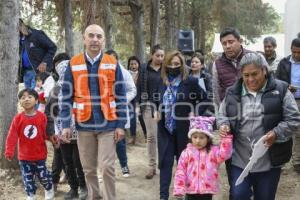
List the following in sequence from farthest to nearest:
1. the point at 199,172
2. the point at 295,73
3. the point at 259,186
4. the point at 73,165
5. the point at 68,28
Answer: the point at 68,28 → the point at 295,73 → the point at 73,165 → the point at 199,172 → the point at 259,186

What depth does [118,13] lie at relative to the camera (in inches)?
680

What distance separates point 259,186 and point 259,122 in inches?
23.4

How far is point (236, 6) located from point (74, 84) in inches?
827

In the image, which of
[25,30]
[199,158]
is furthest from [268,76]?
[25,30]

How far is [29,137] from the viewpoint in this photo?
5648 mm

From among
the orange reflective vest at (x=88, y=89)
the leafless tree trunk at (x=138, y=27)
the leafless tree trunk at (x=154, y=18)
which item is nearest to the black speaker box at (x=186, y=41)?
the leafless tree trunk at (x=154, y=18)

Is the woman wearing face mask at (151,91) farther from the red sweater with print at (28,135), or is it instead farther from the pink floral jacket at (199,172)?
the pink floral jacket at (199,172)

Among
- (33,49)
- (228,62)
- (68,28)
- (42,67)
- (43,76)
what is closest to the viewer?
(228,62)

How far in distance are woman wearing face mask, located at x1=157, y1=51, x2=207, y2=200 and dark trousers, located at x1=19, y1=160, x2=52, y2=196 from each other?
148 centimetres

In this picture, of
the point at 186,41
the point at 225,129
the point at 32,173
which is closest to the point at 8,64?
the point at 32,173

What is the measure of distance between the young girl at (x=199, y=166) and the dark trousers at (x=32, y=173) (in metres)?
2.01

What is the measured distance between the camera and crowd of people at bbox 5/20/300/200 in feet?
13.1

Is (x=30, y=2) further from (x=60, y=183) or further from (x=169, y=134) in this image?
(x=169, y=134)

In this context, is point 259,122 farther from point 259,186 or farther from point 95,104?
point 95,104
